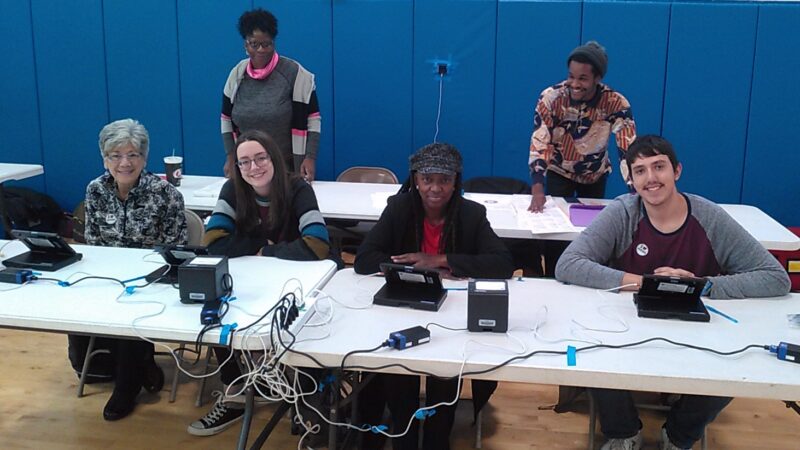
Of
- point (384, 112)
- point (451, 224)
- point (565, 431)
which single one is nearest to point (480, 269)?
point (451, 224)

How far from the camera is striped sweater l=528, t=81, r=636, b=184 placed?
11.3 ft

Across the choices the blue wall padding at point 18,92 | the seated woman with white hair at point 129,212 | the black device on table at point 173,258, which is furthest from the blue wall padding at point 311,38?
the black device on table at point 173,258

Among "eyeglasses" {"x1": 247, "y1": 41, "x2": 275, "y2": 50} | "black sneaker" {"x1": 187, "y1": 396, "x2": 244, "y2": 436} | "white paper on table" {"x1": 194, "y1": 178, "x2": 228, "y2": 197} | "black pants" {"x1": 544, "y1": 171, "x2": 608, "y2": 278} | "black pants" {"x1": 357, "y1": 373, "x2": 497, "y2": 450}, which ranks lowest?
"black sneaker" {"x1": 187, "y1": 396, "x2": 244, "y2": 436}

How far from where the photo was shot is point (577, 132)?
3.54 metres

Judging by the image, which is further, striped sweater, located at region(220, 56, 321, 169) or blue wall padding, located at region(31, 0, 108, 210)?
blue wall padding, located at region(31, 0, 108, 210)

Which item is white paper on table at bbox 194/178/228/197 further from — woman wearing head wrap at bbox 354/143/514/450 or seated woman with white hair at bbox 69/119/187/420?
woman wearing head wrap at bbox 354/143/514/450

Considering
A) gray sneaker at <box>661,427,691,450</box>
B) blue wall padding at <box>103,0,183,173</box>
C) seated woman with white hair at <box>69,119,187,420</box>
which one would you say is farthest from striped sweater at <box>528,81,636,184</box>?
blue wall padding at <box>103,0,183,173</box>

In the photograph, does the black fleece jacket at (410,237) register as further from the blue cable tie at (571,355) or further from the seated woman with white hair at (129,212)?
the seated woman with white hair at (129,212)

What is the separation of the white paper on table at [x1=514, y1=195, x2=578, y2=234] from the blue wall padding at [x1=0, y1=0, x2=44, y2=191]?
13.9ft

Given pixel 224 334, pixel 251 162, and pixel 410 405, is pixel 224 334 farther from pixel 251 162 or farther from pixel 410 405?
pixel 251 162

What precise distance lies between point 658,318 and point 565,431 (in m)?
0.87

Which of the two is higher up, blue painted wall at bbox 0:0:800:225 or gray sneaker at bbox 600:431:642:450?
blue painted wall at bbox 0:0:800:225

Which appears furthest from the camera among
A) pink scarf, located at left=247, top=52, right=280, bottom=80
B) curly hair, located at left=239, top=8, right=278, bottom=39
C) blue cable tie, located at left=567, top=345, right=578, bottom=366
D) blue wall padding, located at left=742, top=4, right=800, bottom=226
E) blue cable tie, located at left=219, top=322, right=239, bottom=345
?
blue wall padding, located at left=742, top=4, right=800, bottom=226

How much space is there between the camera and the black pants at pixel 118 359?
2861 mm
